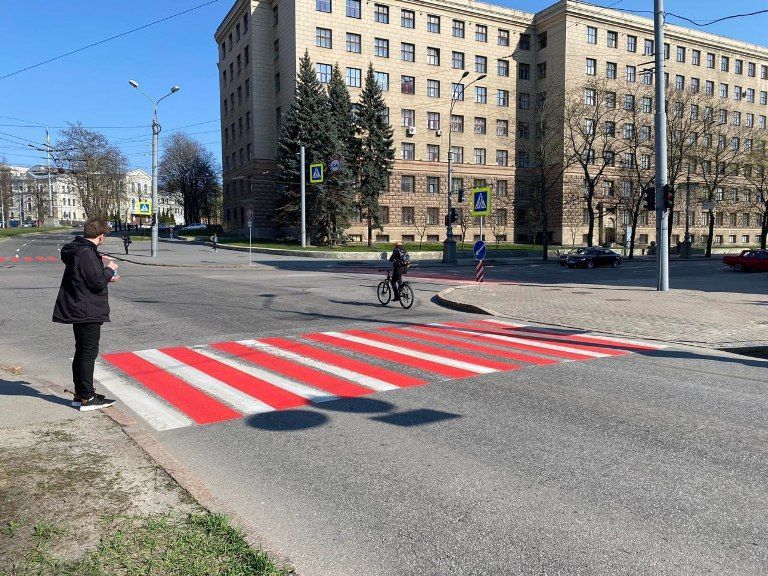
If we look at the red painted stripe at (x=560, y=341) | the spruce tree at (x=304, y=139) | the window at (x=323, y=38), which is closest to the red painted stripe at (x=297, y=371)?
the red painted stripe at (x=560, y=341)

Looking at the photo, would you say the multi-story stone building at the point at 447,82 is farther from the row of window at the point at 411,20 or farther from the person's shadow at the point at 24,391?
the person's shadow at the point at 24,391

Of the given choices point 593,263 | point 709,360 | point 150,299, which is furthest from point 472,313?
point 593,263

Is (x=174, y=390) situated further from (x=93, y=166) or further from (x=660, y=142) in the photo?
(x=93, y=166)

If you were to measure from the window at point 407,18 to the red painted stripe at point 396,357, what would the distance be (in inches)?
2092

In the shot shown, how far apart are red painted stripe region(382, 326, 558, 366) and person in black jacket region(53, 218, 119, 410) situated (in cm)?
560

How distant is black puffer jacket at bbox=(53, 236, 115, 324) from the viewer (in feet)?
17.9

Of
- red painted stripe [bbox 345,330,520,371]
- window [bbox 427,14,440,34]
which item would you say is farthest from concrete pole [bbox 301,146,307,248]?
red painted stripe [bbox 345,330,520,371]

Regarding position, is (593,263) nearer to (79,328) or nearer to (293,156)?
(293,156)

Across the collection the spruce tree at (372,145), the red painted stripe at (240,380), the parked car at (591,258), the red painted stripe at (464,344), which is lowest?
the red painted stripe at (464,344)

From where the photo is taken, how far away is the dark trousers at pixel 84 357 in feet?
18.1

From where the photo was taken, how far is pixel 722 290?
19234mm

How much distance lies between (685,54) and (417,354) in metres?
74.3

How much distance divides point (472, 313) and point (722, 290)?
35.8 feet

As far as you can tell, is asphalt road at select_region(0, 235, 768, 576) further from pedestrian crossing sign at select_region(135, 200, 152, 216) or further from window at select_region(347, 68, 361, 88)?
window at select_region(347, 68, 361, 88)
